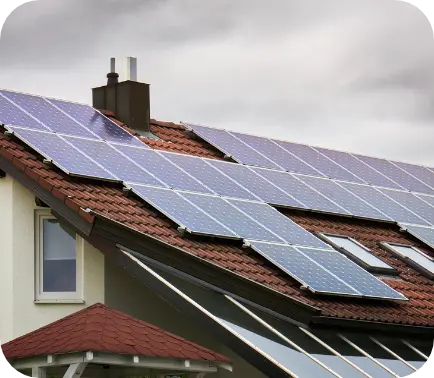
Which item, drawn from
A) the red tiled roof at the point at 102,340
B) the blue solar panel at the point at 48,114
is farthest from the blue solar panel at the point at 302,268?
the blue solar panel at the point at 48,114

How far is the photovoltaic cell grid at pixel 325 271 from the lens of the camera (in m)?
16.9

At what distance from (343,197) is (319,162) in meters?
2.00

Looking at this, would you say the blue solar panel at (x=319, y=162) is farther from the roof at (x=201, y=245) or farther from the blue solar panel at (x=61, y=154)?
the blue solar panel at (x=61, y=154)

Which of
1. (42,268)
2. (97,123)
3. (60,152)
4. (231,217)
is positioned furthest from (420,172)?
(42,268)

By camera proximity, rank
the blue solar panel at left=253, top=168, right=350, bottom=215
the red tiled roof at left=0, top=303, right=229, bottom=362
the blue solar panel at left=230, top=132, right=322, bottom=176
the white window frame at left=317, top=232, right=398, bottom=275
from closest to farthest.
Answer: the red tiled roof at left=0, top=303, right=229, bottom=362, the white window frame at left=317, top=232, right=398, bottom=275, the blue solar panel at left=253, top=168, right=350, bottom=215, the blue solar panel at left=230, top=132, right=322, bottom=176

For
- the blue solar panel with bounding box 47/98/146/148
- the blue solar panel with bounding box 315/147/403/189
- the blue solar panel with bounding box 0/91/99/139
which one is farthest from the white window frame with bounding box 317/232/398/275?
the blue solar panel with bounding box 315/147/403/189

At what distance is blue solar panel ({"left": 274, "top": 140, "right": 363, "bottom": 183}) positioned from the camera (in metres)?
23.6

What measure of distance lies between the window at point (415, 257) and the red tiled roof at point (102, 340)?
6671 millimetres

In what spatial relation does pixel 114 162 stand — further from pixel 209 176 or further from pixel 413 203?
pixel 413 203

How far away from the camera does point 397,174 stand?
86.0 feet

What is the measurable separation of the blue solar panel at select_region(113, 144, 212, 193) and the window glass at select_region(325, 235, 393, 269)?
8.63ft

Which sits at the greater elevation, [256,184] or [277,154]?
[277,154]

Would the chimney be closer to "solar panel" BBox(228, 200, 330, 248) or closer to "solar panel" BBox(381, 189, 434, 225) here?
"solar panel" BBox(228, 200, 330, 248)

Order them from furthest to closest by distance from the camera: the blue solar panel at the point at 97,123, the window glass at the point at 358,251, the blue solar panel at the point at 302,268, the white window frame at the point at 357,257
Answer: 1. the blue solar panel at the point at 97,123
2. the window glass at the point at 358,251
3. the white window frame at the point at 357,257
4. the blue solar panel at the point at 302,268
